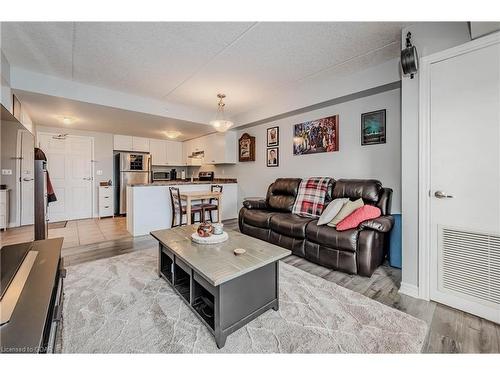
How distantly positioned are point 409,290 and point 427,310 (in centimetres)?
25

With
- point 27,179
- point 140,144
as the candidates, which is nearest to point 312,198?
point 27,179

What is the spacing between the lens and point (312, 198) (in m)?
3.18

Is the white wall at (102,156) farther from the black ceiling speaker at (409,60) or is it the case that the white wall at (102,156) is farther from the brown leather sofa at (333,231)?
the black ceiling speaker at (409,60)

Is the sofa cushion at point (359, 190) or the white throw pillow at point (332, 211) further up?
the sofa cushion at point (359, 190)

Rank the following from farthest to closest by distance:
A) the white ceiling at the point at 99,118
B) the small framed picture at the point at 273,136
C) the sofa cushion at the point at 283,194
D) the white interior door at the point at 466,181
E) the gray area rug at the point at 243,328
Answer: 1. the small framed picture at the point at 273,136
2. the sofa cushion at the point at 283,194
3. the white ceiling at the point at 99,118
4. the white interior door at the point at 466,181
5. the gray area rug at the point at 243,328

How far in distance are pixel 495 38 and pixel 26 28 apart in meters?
3.84

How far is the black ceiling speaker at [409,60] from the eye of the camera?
184cm

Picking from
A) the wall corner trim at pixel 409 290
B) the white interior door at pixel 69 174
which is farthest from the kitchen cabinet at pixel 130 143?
the wall corner trim at pixel 409 290

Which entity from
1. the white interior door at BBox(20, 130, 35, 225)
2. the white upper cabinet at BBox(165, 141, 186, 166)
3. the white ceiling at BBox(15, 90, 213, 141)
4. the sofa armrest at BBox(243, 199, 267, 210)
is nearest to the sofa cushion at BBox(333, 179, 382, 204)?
the sofa armrest at BBox(243, 199, 267, 210)

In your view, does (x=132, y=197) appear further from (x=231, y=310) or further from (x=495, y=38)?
Answer: (x=495, y=38)

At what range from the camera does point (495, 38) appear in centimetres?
155

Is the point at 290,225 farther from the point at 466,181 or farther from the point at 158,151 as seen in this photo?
the point at 158,151

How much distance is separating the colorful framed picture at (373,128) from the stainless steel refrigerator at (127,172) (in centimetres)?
508

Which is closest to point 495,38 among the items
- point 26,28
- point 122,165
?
point 26,28
